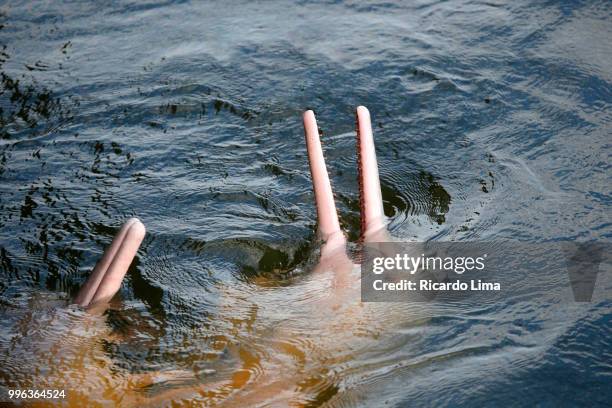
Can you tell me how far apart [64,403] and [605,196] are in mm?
3727

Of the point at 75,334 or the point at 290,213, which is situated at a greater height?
the point at 290,213

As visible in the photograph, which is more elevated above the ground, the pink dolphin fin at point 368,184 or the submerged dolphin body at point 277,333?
the pink dolphin fin at point 368,184

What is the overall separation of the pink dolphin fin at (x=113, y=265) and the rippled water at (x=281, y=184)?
0.59 feet

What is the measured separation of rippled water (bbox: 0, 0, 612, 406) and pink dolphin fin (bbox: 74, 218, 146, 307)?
179 millimetres

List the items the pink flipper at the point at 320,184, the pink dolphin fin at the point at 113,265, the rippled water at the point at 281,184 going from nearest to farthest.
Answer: the pink dolphin fin at the point at 113,265
the rippled water at the point at 281,184
the pink flipper at the point at 320,184

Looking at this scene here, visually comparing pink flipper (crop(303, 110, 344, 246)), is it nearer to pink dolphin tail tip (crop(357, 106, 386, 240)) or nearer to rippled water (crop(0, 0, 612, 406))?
pink dolphin tail tip (crop(357, 106, 386, 240))

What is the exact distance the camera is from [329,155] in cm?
606

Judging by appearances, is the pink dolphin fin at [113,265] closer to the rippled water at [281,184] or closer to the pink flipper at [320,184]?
the rippled water at [281,184]

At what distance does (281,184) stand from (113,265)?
6.64 feet

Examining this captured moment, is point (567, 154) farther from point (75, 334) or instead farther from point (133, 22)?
point (133, 22)

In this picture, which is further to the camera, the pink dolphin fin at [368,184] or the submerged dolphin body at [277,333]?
the pink dolphin fin at [368,184]

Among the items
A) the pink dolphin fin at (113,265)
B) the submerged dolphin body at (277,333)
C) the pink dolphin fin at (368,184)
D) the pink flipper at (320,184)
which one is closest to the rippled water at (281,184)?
the submerged dolphin body at (277,333)

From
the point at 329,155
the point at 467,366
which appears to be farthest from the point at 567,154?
the point at 467,366

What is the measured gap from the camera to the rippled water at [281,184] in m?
4.09
